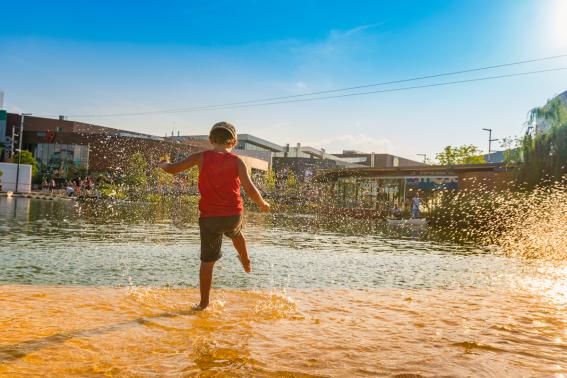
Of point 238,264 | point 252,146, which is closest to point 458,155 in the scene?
point 252,146

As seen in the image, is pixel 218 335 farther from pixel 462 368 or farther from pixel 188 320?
pixel 462 368

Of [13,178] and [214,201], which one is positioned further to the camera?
[13,178]

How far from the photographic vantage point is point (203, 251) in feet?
15.0

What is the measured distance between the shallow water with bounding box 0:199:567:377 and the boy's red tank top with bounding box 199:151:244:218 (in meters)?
0.97

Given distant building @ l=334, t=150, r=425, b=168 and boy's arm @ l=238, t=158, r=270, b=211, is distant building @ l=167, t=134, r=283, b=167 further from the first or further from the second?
boy's arm @ l=238, t=158, r=270, b=211

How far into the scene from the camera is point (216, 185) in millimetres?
4578

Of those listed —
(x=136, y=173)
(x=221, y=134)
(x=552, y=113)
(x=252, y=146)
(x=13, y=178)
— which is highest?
(x=252, y=146)

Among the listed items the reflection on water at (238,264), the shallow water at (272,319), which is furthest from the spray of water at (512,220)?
the shallow water at (272,319)

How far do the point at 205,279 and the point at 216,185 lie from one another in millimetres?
901

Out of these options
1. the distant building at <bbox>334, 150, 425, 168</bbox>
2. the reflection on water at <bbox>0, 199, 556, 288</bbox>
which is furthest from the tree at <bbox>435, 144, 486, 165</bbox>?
the reflection on water at <bbox>0, 199, 556, 288</bbox>

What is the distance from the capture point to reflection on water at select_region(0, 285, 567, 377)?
3.03m

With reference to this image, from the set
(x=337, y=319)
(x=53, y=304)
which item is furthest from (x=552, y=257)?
(x=53, y=304)

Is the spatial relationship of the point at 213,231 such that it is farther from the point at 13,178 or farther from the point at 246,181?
the point at 13,178

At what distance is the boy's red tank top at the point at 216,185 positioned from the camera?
4566 mm
